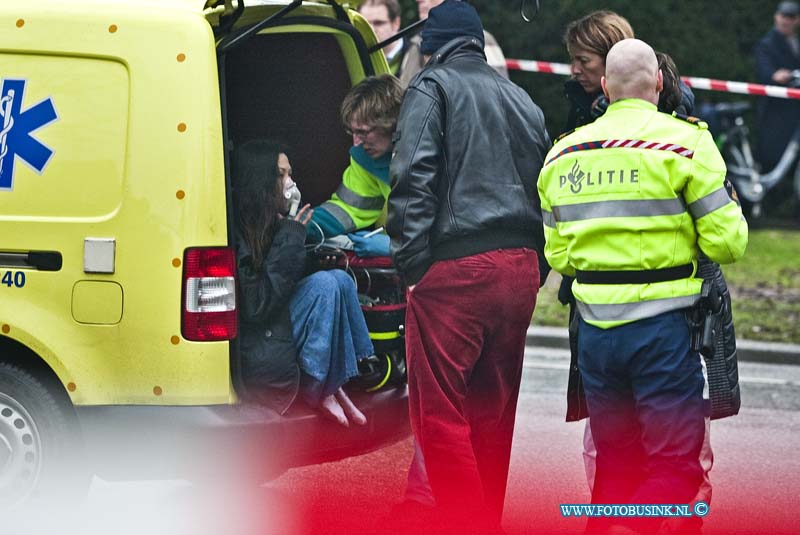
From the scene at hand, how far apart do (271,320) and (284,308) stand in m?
0.07

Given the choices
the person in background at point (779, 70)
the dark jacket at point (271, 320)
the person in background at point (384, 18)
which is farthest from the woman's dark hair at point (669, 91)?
the person in background at point (779, 70)

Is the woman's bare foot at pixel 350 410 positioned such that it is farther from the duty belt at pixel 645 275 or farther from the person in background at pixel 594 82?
the duty belt at pixel 645 275

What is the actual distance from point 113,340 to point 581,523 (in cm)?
200

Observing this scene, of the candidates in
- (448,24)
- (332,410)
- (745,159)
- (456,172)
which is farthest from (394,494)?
(745,159)

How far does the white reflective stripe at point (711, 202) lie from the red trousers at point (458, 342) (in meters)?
0.82

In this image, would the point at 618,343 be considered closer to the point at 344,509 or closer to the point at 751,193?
the point at 344,509

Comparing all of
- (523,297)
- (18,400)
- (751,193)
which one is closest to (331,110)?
(523,297)

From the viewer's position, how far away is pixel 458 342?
5785 mm

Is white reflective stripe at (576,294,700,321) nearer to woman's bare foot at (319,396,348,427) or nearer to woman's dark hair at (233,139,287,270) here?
woman's bare foot at (319,396,348,427)

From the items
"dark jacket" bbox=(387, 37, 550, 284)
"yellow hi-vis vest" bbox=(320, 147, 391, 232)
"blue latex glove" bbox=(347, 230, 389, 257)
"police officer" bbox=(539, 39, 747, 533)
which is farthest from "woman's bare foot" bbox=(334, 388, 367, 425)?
"police officer" bbox=(539, 39, 747, 533)

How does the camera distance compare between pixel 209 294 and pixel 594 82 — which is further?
pixel 594 82

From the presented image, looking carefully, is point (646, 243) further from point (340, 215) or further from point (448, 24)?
point (340, 215)

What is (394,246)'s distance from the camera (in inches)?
224

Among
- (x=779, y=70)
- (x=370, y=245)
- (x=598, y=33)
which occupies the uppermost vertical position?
(x=598, y=33)
